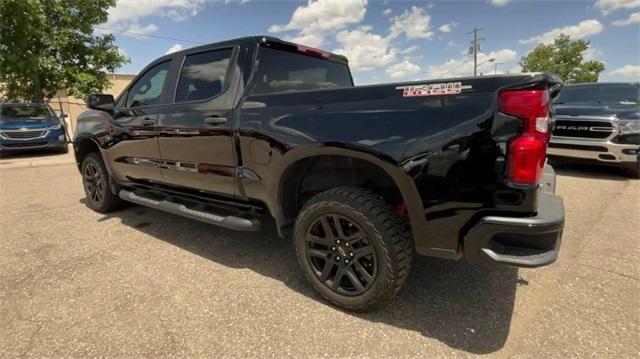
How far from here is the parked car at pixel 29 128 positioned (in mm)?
10156

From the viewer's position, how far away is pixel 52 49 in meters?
14.2

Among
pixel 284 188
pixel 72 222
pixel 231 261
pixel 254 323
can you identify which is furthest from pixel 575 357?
pixel 72 222

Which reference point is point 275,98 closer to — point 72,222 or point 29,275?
point 29,275

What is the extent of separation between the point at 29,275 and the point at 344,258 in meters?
2.67

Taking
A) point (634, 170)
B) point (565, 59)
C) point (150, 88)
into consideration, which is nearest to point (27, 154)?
point (150, 88)

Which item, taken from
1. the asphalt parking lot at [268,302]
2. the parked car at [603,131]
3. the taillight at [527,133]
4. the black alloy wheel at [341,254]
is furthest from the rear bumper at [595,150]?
the black alloy wheel at [341,254]

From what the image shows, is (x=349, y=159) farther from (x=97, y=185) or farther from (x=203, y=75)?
(x=97, y=185)

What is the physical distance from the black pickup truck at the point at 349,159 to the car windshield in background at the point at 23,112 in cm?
964

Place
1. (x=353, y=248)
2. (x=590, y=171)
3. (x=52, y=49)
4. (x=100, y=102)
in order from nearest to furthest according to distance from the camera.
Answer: (x=353, y=248)
(x=100, y=102)
(x=590, y=171)
(x=52, y=49)

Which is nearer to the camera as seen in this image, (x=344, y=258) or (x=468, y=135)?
(x=468, y=135)

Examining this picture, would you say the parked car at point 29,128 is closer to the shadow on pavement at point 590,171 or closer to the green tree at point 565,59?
the shadow on pavement at point 590,171

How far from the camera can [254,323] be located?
2.31m

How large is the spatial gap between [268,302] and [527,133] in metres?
1.93

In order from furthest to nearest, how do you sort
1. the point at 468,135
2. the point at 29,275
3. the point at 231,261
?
the point at 231,261, the point at 29,275, the point at 468,135
